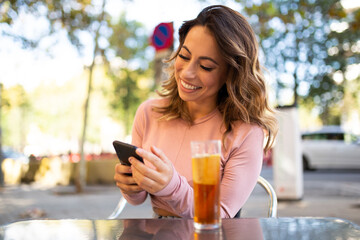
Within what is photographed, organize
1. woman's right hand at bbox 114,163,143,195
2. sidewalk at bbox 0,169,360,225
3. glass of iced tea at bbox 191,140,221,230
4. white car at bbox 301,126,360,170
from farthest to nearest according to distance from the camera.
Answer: white car at bbox 301,126,360,170
sidewalk at bbox 0,169,360,225
woman's right hand at bbox 114,163,143,195
glass of iced tea at bbox 191,140,221,230

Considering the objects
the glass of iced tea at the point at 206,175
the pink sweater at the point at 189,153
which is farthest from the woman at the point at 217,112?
the glass of iced tea at the point at 206,175

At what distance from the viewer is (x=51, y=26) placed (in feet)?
32.3

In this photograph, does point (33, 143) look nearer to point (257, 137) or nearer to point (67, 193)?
point (67, 193)

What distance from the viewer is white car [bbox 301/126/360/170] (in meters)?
14.0

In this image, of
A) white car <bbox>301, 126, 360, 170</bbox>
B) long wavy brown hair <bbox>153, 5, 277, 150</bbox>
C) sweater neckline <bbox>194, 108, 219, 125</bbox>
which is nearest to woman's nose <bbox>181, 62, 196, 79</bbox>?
long wavy brown hair <bbox>153, 5, 277, 150</bbox>

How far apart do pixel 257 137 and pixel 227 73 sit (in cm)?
35

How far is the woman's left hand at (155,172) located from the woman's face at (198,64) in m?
0.55

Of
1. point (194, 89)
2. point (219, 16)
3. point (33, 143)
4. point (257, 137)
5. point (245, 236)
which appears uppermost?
point (219, 16)

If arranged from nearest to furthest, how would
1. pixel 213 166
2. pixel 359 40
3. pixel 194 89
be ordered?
pixel 213 166
pixel 194 89
pixel 359 40

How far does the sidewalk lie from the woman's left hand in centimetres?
A: 402

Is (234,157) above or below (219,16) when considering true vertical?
below

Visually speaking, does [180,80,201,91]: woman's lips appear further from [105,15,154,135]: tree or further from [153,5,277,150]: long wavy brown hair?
[105,15,154,135]: tree

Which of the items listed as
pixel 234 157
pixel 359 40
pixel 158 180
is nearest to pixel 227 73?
pixel 234 157

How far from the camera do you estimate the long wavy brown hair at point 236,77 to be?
73.7 inches
